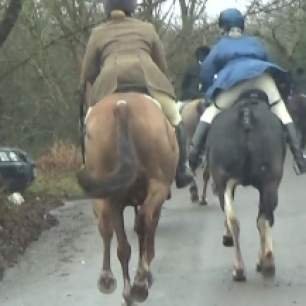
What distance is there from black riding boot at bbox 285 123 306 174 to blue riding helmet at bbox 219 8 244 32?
4.24 ft

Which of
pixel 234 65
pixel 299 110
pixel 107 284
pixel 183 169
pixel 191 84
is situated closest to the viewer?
pixel 107 284

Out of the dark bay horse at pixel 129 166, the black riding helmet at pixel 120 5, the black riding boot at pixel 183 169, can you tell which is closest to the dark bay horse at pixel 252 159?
the black riding boot at pixel 183 169

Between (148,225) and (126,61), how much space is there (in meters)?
1.44

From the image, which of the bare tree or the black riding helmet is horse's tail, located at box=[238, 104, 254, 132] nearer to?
the black riding helmet

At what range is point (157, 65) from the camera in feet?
31.9

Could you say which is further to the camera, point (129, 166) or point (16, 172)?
point (16, 172)

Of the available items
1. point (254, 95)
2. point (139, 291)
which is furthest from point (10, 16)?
point (139, 291)

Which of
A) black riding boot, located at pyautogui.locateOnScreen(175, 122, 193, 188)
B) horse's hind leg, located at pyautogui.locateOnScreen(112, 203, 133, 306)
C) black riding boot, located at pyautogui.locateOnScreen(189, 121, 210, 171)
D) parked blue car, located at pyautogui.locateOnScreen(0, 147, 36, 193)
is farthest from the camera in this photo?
parked blue car, located at pyautogui.locateOnScreen(0, 147, 36, 193)

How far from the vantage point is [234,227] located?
10.4 m

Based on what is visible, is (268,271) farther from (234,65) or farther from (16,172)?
(16,172)

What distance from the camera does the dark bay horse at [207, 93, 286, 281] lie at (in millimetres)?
10211

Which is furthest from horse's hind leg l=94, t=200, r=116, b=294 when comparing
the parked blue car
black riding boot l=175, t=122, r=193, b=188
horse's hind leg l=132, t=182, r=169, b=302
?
the parked blue car

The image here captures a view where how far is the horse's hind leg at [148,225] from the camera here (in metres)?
8.77

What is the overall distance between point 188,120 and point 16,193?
316 centimetres
